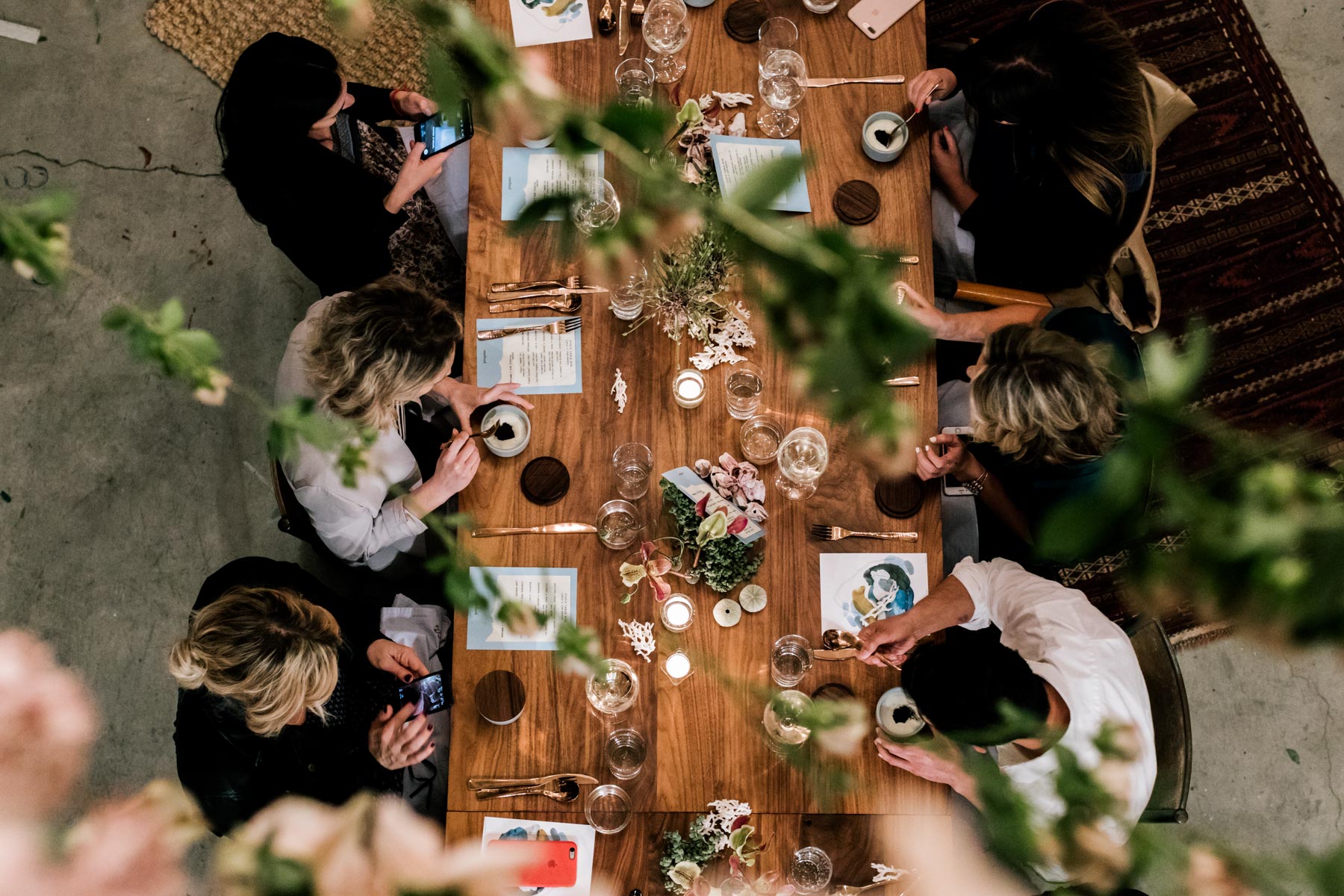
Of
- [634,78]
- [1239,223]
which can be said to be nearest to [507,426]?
[634,78]

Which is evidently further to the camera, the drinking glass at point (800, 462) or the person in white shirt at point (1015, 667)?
the drinking glass at point (800, 462)

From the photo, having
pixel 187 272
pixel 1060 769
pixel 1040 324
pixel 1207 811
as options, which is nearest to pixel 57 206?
pixel 1060 769

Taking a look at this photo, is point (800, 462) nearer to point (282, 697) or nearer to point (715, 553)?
point (715, 553)

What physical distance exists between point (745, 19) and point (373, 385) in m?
1.42

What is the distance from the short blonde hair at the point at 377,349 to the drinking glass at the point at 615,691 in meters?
0.82

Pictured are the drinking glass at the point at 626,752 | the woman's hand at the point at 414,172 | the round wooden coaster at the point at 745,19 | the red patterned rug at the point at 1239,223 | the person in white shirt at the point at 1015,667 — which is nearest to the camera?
the person in white shirt at the point at 1015,667

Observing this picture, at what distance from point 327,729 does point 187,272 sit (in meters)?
Answer: 1.94

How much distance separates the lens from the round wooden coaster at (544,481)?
2.23 metres

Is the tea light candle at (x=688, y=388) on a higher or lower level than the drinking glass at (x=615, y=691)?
higher

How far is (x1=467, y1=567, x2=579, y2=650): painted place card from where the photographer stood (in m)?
2.14

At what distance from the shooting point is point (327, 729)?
229cm

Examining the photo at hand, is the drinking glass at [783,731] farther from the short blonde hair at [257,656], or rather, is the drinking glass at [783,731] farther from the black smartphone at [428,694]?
the short blonde hair at [257,656]

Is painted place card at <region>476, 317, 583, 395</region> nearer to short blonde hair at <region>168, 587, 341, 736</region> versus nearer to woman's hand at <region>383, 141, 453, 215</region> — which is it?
woman's hand at <region>383, 141, 453, 215</region>

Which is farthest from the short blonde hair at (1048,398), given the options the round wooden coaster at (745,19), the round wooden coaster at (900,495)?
the round wooden coaster at (745,19)
